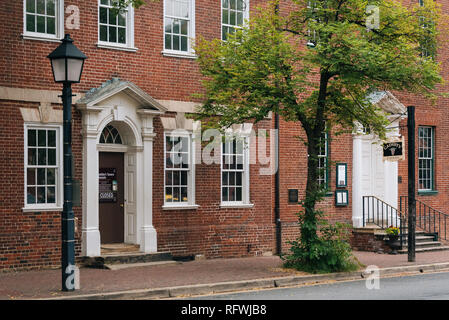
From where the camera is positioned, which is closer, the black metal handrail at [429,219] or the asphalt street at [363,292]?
the asphalt street at [363,292]

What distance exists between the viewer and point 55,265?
15172 millimetres

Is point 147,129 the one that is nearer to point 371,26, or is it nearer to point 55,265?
point 55,265

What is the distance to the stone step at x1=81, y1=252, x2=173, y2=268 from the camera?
1539 cm

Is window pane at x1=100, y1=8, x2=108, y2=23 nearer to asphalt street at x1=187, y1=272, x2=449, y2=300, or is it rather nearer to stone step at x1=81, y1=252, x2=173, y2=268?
stone step at x1=81, y1=252, x2=173, y2=268

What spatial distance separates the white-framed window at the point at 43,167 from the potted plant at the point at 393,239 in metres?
9.63

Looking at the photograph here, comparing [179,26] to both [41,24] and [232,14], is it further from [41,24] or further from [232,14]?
[41,24]

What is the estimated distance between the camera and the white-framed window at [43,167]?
592 inches

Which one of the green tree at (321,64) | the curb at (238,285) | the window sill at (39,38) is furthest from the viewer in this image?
the window sill at (39,38)

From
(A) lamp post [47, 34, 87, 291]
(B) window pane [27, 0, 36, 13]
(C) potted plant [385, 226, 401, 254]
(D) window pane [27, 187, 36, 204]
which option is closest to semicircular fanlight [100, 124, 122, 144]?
(D) window pane [27, 187, 36, 204]

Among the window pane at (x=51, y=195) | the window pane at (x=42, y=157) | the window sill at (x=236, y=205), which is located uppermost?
the window pane at (x=42, y=157)

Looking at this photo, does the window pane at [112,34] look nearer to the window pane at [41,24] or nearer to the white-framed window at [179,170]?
the window pane at [41,24]

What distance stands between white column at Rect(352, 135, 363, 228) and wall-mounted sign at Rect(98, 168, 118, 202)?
7826 millimetres

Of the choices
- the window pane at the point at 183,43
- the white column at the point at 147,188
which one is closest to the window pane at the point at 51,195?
the white column at the point at 147,188

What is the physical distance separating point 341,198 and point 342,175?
710 mm
